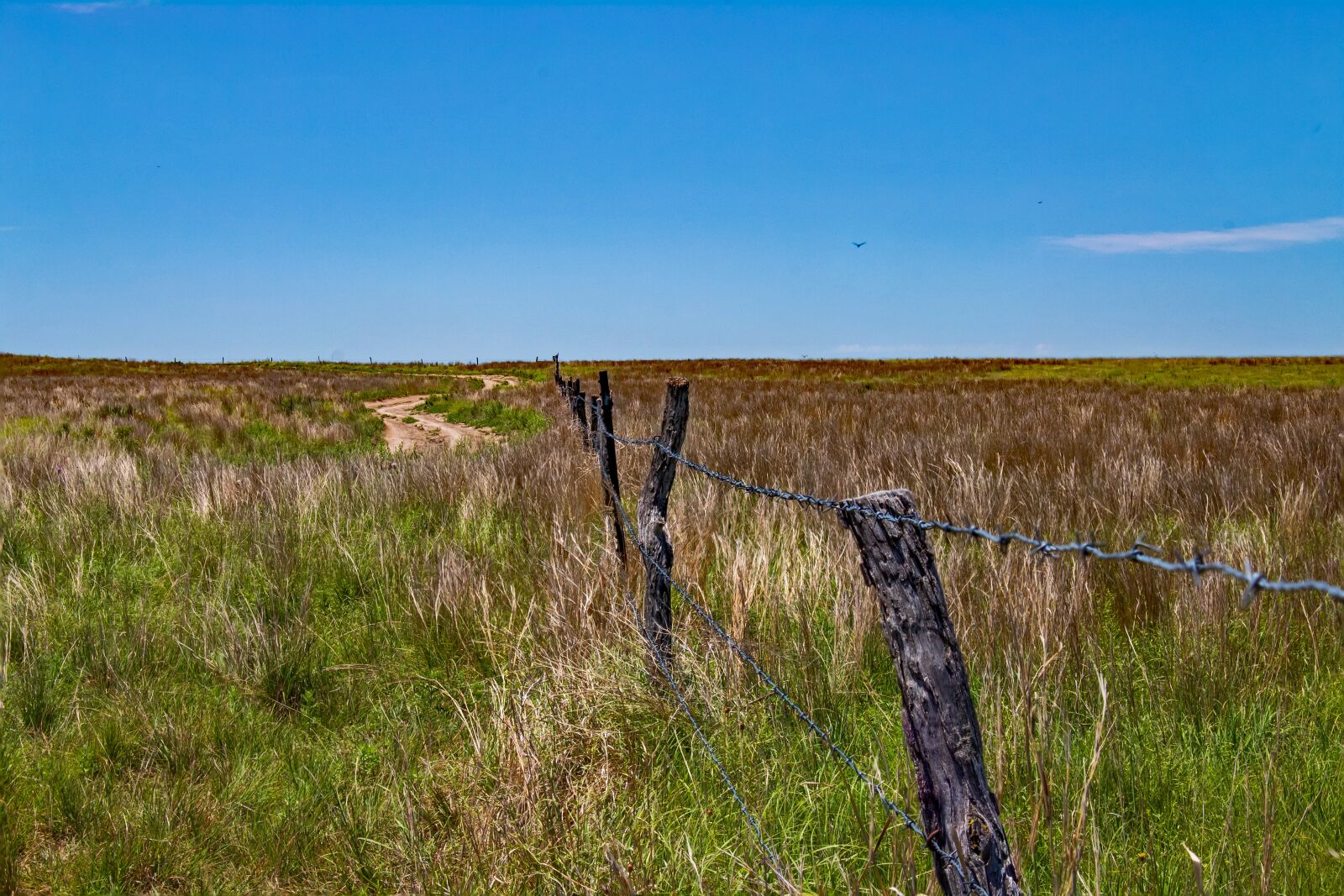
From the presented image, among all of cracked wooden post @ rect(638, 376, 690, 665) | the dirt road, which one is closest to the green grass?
the dirt road

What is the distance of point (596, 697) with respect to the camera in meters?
3.01

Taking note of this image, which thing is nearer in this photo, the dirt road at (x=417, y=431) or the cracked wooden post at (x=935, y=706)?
the cracked wooden post at (x=935, y=706)

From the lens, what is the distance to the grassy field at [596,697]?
2.25m

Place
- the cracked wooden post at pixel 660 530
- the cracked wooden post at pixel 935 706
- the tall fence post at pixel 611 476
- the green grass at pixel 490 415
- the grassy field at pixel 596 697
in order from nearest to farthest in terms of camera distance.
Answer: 1. the cracked wooden post at pixel 935 706
2. the grassy field at pixel 596 697
3. the cracked wooden post at pixel 660 530
4. the tall fence post at pixel 611 476
5. the green grass at pixel 490 415

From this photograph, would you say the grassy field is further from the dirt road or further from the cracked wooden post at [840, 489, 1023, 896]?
the dirt road

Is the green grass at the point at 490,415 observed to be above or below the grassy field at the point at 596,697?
above

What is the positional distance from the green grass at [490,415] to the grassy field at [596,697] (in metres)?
9.33

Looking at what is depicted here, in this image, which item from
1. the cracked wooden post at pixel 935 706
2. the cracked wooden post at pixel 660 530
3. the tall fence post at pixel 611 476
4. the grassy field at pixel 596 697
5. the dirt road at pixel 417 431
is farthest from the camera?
the dirt road at pixel 417 431

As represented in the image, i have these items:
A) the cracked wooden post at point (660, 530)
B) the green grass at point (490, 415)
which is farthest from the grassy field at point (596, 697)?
the green grass at point (490, 415)

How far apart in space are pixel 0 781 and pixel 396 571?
229 cm

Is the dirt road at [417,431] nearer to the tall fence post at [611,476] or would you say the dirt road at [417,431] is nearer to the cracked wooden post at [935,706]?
the tall fence post at [611,476]

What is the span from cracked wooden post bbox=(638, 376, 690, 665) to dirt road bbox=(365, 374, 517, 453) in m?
8.88

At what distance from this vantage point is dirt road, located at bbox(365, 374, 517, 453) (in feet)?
49.5

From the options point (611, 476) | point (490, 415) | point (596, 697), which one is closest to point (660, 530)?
point (596, 697)
